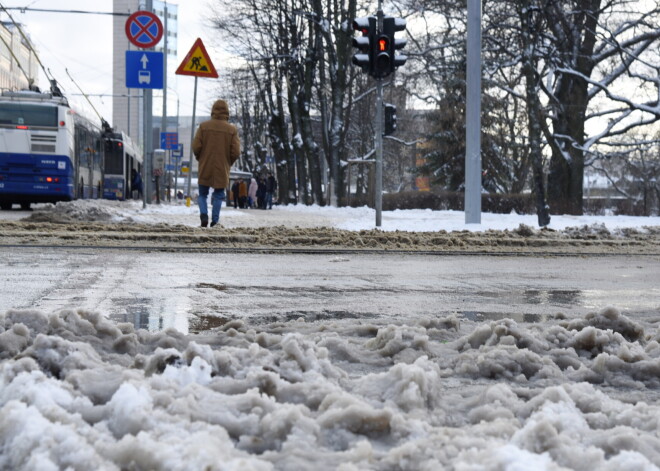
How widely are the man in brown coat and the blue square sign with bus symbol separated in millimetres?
4036

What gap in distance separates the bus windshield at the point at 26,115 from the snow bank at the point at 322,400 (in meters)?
24.0

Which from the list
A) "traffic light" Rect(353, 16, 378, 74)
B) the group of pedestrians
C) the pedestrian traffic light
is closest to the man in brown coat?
"traffic light" Rect(353, 16, 378, 74)

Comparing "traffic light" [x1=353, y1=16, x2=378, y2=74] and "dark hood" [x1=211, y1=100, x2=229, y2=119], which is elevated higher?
"traffic light" [x1=353, y1=16, x2=378, y2=74]

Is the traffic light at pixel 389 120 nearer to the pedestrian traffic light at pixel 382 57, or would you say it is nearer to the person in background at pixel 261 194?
the pedestrian traffic light at pixel 382 57

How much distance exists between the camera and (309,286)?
7555 mm

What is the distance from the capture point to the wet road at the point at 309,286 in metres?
5.89

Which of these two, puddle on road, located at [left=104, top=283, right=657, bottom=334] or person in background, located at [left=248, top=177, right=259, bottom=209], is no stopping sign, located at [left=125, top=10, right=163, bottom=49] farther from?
person in background, located at [left=248, top=177, right=259, bottom=209]

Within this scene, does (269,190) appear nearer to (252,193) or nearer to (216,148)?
(252,193)

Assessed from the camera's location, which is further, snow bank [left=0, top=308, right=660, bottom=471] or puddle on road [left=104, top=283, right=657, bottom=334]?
puddle on road [left=104, top=283, right=657, bottom=334]

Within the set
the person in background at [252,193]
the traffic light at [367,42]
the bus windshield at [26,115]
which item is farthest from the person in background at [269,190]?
the traffic light at [367,42]

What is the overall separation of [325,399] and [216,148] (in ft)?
41.0

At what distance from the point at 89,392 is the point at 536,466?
4.55ft

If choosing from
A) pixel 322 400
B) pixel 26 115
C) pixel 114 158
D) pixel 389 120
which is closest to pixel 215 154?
pixel 389 120

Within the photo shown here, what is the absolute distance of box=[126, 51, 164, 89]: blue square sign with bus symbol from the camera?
18719 mm
